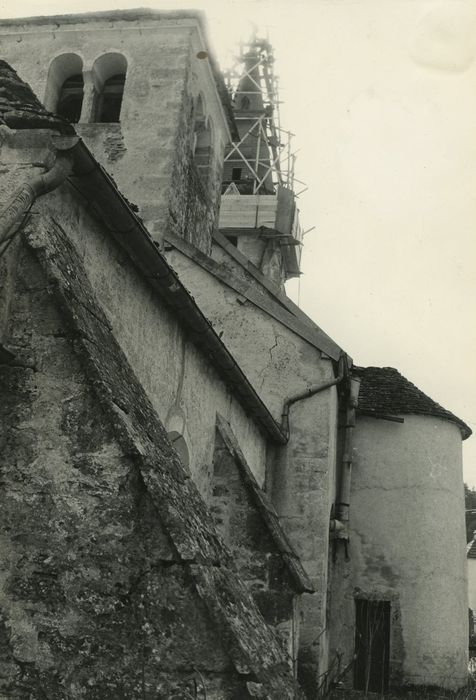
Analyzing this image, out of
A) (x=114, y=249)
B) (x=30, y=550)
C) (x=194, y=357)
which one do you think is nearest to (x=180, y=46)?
(x=194, y=357)

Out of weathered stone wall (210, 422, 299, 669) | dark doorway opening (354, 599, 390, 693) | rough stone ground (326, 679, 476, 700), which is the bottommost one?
rough stone ground (326, 679, 476, 700)

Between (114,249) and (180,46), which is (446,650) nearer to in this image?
(114,249)

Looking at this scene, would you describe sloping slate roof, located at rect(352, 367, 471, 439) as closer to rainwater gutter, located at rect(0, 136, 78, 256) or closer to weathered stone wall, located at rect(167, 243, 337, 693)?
weathered stone wall, located at rect(167, 243, 337, 693)

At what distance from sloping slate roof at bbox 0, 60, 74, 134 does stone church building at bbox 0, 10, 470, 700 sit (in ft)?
0.05

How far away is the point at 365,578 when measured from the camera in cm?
1349

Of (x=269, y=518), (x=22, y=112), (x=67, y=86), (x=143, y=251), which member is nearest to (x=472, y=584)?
(x=269, y=518)

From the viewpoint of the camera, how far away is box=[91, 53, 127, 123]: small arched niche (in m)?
12.8

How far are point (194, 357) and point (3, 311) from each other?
439 cm

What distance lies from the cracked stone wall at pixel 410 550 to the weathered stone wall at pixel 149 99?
542cm

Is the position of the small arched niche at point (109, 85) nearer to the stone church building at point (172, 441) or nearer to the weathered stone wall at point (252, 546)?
the stone church building at point (172, 441)

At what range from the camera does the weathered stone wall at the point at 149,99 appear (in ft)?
38.4

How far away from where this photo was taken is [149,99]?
1231 cm

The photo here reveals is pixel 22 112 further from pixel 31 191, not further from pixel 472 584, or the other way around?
pixel 472 584

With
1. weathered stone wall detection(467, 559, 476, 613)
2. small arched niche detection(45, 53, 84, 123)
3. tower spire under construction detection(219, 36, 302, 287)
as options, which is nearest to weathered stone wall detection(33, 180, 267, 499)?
small arched niche detection(45, 53, 84, 123)
